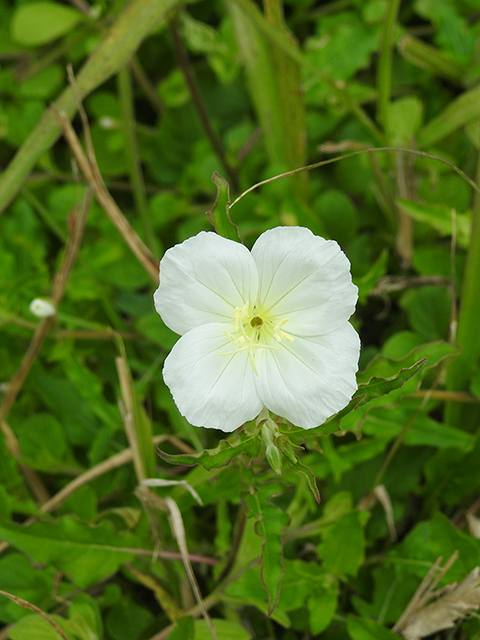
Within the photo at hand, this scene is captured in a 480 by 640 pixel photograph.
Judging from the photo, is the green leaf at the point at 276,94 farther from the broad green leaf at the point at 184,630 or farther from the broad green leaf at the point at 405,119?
the broad green leaf at the point at 184,630

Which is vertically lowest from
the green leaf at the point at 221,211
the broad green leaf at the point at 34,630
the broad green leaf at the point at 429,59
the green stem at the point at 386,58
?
the broad green leaf at the point at 34,630

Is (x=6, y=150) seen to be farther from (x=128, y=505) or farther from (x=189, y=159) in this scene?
(x=128, y=505)

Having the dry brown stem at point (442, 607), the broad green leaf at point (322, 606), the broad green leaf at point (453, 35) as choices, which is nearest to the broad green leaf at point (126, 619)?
the broad green leaf at point (322, 606)

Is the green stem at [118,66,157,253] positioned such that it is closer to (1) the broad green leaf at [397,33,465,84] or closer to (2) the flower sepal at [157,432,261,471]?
(1) the broad green leaf at [397,33,465,84]

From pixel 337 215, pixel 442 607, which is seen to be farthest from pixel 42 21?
pixel 442 607

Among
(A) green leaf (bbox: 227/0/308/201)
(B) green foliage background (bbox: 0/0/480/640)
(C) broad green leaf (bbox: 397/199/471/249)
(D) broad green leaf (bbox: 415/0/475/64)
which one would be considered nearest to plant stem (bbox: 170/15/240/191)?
(B) green foliage background (bbox: 0/0/480/640)

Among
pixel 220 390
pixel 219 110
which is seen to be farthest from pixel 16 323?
pixel 219 110

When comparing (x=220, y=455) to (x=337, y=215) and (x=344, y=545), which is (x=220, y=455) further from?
(x=337, y=215)
